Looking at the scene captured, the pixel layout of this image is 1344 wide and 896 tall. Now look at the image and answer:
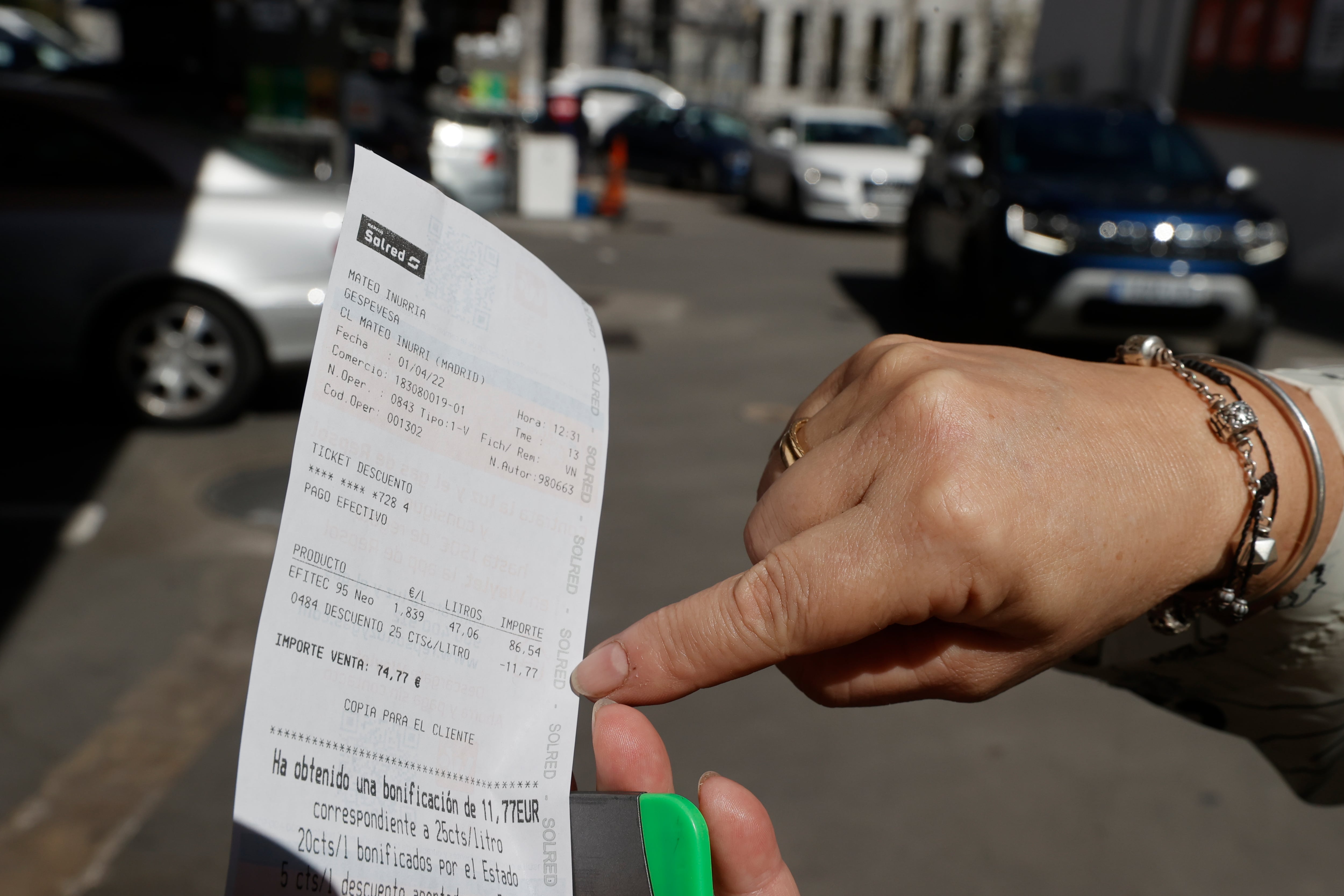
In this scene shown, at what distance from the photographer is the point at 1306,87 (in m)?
12.2

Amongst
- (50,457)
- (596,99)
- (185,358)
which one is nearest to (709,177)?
(596,99)

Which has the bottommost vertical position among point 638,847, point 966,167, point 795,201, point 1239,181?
point 795,201

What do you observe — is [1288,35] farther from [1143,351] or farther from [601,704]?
[601,704]

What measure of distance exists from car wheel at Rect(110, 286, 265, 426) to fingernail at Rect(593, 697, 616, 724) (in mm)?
5037

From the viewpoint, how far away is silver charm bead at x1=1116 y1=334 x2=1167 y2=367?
46.3 inches

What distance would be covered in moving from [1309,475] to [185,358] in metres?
5.31

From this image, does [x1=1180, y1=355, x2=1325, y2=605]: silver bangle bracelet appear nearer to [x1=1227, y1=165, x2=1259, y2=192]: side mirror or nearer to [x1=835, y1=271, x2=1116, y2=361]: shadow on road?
[x1=835, y1=271, x2=1116, y2=361]: shadow on road

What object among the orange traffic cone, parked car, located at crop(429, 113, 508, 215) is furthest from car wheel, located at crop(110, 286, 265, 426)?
the orange traffic cone

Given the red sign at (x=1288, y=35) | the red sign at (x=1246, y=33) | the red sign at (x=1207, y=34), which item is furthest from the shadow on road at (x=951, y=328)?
the red sign at (x=1207, y=34)

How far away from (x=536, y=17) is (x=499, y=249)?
132 ft

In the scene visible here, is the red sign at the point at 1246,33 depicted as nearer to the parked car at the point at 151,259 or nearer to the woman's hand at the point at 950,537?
the parked car at the point at 151,259

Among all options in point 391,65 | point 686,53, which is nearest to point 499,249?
point 391,65

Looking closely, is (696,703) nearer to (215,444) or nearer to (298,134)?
(215,444)

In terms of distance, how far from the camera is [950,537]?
890 mm
